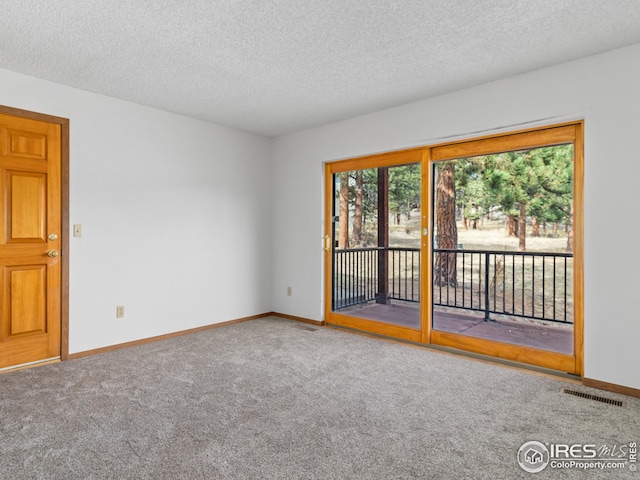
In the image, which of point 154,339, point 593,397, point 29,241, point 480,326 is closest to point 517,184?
point 480,326

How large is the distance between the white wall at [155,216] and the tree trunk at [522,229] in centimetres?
306

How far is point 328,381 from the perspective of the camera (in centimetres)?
278

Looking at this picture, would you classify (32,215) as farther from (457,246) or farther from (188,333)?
(457,246)

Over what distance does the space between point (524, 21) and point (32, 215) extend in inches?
154

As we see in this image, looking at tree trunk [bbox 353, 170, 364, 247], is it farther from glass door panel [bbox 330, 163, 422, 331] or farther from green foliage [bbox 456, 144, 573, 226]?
green foliage [bbox 456, 144, 573, 226]

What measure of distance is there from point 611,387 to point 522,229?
189 centimetres

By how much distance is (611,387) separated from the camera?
8.56 ft

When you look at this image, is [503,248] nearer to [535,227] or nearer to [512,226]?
[512,226]

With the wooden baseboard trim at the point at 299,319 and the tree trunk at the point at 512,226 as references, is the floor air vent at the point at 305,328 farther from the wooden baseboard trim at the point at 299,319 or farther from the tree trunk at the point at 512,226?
the tree trunk at the point at 512,226

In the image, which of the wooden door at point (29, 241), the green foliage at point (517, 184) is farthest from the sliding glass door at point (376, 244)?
the wooden door at point (29, 241)

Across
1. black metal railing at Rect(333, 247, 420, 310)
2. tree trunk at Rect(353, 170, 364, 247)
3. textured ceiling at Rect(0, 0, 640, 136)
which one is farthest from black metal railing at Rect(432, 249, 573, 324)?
textured ceiling at Rect(0, 0, 640, 136)

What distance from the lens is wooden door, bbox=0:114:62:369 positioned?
301 centimetres

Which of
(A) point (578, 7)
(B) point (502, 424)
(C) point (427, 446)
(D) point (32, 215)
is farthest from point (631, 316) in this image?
(D) point (32, 215)

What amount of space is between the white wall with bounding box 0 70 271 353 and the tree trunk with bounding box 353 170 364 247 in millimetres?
1263
